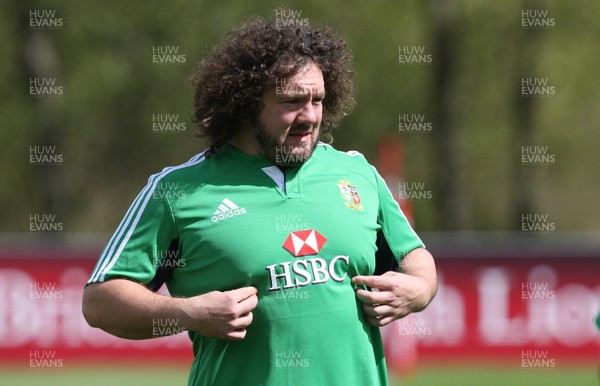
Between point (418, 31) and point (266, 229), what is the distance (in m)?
27.1

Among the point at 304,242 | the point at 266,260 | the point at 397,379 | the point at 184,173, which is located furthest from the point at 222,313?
the point at 397,379

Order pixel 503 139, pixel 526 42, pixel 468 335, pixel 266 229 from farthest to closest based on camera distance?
pixel 503 139
pixel 526 42
pixel 468 335
pixel 266 229

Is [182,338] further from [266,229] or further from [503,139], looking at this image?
[503,139]

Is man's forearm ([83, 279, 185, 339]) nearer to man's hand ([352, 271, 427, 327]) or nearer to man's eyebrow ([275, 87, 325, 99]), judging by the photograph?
man's hand ([352, 271, 427, 327])

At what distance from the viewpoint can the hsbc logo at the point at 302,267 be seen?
4.48m

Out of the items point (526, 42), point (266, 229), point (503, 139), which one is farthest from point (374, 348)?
point (503, 139)

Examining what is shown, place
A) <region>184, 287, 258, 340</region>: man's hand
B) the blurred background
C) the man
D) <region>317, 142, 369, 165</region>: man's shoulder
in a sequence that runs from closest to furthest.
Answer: <region>184, 287, 258, 340</region>: man's hand < the man < <region>317, 142, 369, 165</region>: man's shoulder < the blurred background

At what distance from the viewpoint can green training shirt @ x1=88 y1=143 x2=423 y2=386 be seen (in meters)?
4.48

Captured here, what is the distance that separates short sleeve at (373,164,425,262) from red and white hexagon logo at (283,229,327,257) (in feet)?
1.31

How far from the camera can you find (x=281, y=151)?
468 cm

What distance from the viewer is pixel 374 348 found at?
4.70 m

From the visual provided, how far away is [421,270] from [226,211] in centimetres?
86

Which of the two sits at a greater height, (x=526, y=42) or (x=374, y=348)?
(x=526, y=42)

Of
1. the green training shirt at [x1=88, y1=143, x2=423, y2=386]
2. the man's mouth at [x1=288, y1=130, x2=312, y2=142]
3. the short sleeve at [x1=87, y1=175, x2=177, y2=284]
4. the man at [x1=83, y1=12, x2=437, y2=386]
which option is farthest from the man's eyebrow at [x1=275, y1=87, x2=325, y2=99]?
the short sleeve at [x1=87, y1=175, x2=177, y2=284]
